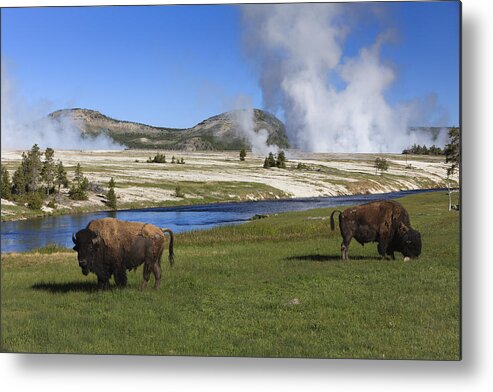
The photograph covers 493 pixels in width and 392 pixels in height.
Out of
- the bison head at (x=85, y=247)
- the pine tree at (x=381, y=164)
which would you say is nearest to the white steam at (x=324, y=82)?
the pine tree at (x=381, y=164)

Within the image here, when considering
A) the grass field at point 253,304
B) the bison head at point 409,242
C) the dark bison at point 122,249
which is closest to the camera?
the grass field at point 253,304

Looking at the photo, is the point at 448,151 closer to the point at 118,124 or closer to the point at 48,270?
the point at 118,124

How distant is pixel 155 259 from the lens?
23.1 ft

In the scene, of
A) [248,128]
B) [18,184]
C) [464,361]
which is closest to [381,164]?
[248,128]

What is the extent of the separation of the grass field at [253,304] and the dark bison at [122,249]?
6.5 inches

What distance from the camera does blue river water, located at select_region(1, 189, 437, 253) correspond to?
7.12 m

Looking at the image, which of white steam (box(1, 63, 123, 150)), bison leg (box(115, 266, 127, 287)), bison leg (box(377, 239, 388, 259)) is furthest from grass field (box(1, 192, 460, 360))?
white steam (box(1, 63, 123, 150))

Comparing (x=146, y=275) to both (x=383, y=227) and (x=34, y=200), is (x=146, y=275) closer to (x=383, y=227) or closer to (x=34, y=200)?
(x=34, y=200)

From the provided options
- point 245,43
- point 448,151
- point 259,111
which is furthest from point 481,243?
point 245,43

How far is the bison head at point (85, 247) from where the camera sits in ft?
22.5

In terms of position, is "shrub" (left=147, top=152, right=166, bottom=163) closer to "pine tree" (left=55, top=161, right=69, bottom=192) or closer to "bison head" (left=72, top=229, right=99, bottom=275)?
"pine tree" (left=55, top=161, right=69, bottom=192)

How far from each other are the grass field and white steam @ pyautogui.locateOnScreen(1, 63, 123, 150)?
4.63 ft

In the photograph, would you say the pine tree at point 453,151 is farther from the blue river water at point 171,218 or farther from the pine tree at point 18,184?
the pine tree at point 18,184

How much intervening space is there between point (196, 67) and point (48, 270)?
10.2ft
